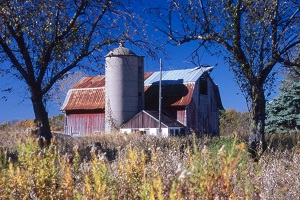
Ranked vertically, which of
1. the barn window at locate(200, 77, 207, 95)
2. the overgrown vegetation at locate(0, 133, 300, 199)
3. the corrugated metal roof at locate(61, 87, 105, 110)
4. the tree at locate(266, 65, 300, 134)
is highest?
the barn window at locate(200, 77, 207, 95)

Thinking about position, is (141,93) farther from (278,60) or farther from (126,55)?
(278,60)

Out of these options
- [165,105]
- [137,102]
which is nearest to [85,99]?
[137,102]

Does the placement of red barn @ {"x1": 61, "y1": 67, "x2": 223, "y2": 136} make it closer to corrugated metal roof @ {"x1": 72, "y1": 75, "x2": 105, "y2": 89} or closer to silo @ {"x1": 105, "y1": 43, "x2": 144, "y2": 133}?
corrugated metal roof @ {"x1": 72, "y1": 75, "x2": 105, "y2": 89}

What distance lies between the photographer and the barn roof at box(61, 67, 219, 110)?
35.6 meters

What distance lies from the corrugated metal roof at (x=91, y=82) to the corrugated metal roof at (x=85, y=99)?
44cm

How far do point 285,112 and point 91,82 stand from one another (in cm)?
1696

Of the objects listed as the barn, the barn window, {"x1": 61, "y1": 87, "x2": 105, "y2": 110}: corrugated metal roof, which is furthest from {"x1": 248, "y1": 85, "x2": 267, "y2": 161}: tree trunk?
the barn window

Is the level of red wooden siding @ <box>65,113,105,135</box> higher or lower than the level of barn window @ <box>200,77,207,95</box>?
lower

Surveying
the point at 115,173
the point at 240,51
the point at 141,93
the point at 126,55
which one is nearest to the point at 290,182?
the point at 115,173

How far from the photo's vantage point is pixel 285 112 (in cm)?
2762

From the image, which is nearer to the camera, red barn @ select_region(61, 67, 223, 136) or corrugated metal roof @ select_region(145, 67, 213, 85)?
red barn @ select_region(61, 67, 223, 136)

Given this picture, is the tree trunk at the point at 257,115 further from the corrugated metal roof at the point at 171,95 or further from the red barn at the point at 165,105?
the corrugated metal roof at the point at 171,95

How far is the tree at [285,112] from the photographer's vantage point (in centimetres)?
2742

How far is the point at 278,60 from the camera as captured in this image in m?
12.6
